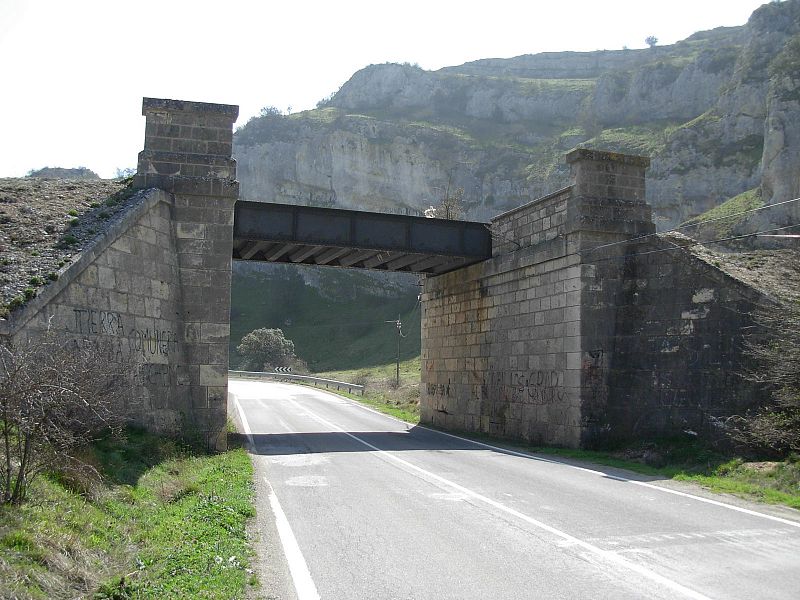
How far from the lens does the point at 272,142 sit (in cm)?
11038

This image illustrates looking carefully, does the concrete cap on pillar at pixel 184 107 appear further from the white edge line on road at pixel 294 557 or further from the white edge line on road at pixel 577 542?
the white edge line on road at pixel 294 557

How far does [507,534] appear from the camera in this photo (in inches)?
290

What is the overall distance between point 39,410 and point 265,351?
2280 inches

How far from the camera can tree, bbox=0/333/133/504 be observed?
6.40m

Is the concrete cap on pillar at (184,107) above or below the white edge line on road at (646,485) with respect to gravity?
above

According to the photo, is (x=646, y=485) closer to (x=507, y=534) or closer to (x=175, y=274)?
(x=507, y=534)

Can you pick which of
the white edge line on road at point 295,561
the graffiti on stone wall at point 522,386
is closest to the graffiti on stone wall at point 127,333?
the white edge line on road at point 295,561

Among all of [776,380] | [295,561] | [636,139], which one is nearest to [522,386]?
[776,380]

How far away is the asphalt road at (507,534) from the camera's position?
562 centimetres

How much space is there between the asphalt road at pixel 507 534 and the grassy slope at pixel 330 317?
176ft

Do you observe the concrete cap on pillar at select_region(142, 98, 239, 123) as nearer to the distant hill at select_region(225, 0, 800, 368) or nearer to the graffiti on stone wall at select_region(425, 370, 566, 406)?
the graffiti on stone wall at select_region(425, 370, 566, 406)

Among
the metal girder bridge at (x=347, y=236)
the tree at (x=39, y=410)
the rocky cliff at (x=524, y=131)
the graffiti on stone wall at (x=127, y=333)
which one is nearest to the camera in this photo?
the tree at (x=39, y=410)

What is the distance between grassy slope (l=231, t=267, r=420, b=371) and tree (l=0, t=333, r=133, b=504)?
57.1m

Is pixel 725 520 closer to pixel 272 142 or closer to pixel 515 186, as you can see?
pixel 515 186
